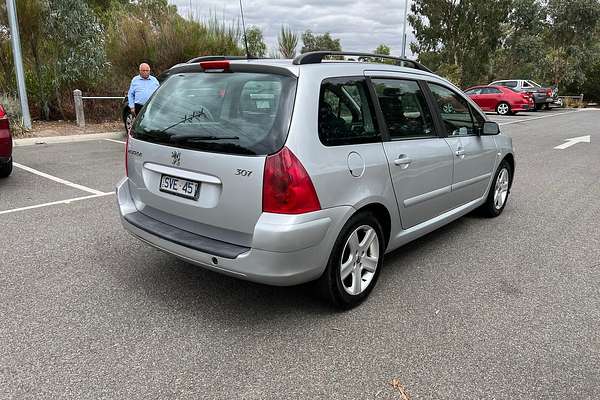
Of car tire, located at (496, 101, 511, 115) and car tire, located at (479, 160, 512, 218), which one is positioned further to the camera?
car tire, located at (496, 101, 511, 115)

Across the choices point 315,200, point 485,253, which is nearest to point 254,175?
point 315,200

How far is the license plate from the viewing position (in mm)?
3086

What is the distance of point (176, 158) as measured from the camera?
10.4 ft

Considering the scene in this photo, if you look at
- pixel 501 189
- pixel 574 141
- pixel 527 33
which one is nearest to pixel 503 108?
pixel 574 141

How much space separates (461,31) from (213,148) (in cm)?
3906

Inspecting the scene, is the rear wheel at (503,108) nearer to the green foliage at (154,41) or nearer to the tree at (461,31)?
the tree at (461,31)

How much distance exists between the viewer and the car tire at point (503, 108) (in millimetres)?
24892

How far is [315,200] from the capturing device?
2.86 m

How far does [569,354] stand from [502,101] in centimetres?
2442

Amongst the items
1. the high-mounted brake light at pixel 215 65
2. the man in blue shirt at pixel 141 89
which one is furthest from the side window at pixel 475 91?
the high-mounted brake light at pixel 215 65

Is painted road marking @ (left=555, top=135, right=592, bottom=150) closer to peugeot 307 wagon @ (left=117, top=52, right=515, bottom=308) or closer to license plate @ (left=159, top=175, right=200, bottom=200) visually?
peugeot 307 wagon @ (left=117, top=52, right=515, bottom=308)

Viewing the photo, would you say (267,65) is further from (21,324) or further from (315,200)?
(21,324)

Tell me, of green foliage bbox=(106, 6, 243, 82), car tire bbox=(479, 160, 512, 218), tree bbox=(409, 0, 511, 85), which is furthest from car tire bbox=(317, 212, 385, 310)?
tree bbox=(409, 0, 511, 85)

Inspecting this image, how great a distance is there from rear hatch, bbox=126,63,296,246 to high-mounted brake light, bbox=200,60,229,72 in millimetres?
15
